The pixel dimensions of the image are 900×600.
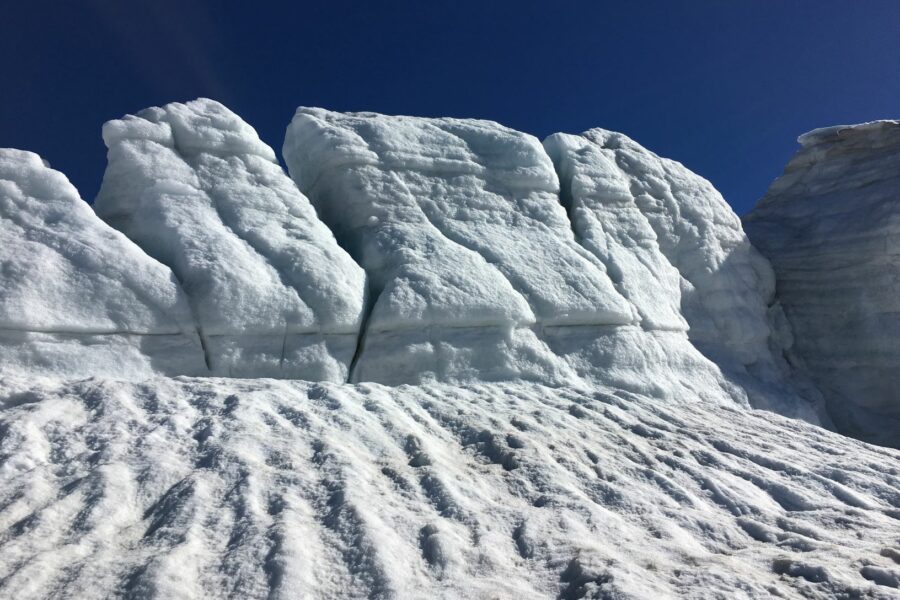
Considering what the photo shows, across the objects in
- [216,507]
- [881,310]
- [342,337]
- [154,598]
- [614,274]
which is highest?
[881,310]

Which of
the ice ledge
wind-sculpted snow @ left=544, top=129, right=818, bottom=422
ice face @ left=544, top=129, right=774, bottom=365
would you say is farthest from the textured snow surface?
the ice ledge

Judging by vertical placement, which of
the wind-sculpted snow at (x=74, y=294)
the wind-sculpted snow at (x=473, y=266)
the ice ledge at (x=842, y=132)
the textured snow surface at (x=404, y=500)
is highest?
the ice ledge at (x=842, y=132)

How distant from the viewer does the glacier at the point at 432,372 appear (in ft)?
8.14

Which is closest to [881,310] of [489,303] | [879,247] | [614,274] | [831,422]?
[879,247]

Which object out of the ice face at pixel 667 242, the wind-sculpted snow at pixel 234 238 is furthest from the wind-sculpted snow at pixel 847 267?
the wind-sculpted snow at pixel 234 238

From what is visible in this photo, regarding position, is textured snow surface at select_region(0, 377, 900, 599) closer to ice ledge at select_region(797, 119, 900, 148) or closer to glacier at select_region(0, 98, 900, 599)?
glacier at select_region(0, 98, 900, 599)

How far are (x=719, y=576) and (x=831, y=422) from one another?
5422 millimetres

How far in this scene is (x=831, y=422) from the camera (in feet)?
22.7

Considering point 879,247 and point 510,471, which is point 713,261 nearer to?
point 879,247

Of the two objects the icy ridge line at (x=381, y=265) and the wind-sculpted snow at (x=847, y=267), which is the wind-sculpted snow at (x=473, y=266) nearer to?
the icy ridge line at (x=381, y=265)

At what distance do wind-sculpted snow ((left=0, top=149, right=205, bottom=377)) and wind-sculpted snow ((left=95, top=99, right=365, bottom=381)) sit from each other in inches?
9.5

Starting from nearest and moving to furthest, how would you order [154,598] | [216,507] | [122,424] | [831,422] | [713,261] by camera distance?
1. [154,598]
2. [216,507]
3. [122,424]
4. [831,422]
5. [713,261]

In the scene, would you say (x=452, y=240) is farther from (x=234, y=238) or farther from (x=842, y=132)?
(x=842, y=132)

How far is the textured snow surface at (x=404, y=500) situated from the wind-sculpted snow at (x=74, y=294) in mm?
389
